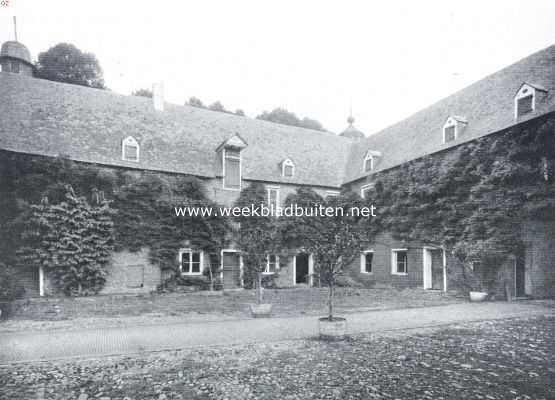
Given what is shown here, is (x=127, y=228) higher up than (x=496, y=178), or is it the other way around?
(x=496, y=178)

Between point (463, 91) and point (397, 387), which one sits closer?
point (397, 387)

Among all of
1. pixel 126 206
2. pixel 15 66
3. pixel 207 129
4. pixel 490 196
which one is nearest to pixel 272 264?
pixel 126 206

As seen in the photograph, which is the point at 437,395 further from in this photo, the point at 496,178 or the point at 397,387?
the point at 496,178

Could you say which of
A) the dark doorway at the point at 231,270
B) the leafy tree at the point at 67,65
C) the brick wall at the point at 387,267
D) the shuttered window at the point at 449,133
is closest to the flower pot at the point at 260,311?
the dark doorway at the point at 231,270

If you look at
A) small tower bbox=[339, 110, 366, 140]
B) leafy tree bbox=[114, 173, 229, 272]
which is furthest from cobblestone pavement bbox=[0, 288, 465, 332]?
small tower bbox=[339, 110, 366, 140]

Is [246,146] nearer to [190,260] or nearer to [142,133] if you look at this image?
[142,133]

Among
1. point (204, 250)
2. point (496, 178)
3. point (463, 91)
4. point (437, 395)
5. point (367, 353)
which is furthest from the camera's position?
point (463, 91)

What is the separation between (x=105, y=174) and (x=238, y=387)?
48.1ft

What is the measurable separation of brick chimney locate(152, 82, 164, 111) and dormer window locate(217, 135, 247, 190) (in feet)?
17.3

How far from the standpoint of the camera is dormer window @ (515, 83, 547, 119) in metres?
14.8

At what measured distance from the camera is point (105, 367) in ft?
21.0

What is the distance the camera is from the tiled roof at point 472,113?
626 inches

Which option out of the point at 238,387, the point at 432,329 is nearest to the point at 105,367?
the point at 238,387

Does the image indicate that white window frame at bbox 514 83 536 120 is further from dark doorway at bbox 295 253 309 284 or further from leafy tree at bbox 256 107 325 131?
leafy tree at bbox 256 107 325 131
